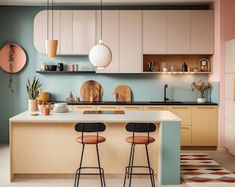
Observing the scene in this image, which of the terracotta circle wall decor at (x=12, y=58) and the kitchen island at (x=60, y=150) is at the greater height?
the terracotta circle wall decor at (x=12, y=58)

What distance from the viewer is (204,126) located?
761 cm

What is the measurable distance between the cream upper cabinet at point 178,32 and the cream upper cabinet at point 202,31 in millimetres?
123

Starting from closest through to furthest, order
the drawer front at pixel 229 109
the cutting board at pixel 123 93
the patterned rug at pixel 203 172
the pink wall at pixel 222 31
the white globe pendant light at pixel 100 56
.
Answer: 1. the white globe pendant light at pixel 100 56
2. the patterned rug at pixel 203 172
3. the drawer front at pixel 229 109
4. the pink wall at pixel 222 31
5. the cutting board at pixel 123 93

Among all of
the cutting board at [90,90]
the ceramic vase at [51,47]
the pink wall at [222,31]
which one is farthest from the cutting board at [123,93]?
the ceramic vase at [51,47]

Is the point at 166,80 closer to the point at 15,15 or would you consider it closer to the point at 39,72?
the point at 39,72

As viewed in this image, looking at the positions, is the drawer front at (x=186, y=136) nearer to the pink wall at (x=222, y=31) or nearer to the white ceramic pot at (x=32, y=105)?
the pink wall at (x=222, y=31)

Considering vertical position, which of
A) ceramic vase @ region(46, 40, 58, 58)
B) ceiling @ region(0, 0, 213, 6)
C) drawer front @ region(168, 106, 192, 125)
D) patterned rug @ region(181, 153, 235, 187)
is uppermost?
ceiling @ region(0, 0, 213, 6)

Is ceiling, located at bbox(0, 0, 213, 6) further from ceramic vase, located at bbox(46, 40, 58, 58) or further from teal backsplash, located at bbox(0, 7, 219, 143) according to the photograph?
ceramic vase, located at bbox(46, 40, 58, 58)

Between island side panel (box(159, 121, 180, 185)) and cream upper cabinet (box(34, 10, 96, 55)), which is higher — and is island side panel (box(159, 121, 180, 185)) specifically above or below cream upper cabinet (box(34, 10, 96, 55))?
below

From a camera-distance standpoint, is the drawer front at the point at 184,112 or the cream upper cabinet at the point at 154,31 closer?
the drawer front at the point at 184,112

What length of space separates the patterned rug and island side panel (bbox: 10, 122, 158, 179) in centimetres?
59

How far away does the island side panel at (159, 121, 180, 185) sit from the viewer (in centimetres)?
517

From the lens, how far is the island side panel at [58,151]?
5391 millimetres

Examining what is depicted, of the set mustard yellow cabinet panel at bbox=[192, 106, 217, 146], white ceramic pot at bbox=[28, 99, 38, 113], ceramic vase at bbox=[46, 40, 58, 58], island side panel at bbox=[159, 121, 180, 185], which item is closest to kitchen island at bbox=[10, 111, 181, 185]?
island side panel at bbox=[159, 121, 180, 185]
